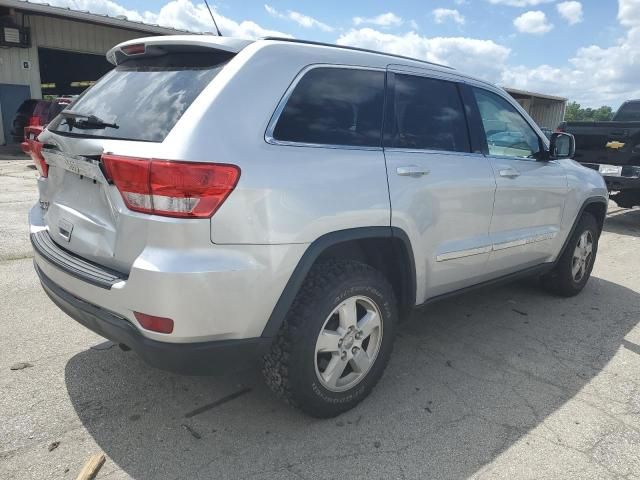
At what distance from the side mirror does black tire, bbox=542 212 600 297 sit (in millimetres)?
835

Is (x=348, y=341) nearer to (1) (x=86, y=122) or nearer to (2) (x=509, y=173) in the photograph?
(1) (x=86, y=122)

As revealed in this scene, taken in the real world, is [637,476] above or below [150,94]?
below

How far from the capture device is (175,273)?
2.07 meters

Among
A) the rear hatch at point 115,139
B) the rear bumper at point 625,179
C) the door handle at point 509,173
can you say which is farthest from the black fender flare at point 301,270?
the rear bumper at point 625,179

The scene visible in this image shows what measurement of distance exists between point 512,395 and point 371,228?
139 cm

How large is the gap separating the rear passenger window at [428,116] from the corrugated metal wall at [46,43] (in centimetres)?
1725

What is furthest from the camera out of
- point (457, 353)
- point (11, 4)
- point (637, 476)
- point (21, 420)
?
point (11, 4)

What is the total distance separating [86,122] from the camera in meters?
2.52

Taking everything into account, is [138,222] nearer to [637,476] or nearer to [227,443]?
[227,443]

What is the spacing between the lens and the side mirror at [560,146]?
13.6ft

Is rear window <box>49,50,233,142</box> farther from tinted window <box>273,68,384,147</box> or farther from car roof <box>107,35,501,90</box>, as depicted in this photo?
tinted window <box>273,68,384,147</box>

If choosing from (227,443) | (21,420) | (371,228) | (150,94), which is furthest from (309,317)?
(21,420)

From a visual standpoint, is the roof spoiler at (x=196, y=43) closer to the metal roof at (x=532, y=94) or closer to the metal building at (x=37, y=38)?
the metal building at (x=37, y=38)

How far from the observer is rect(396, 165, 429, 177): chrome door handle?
285 centimetres
